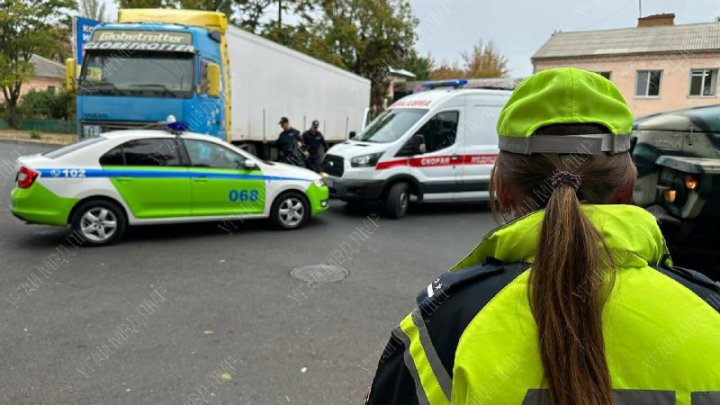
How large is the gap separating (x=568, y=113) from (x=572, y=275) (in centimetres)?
36

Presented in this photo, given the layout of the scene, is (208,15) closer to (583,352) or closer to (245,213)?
(245,213)

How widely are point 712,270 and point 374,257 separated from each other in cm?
378

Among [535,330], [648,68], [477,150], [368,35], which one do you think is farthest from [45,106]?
[535,330]

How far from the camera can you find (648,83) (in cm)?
3011

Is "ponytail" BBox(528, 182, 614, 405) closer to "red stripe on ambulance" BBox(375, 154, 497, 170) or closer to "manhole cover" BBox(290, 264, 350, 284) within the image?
"manhole cover" BBox(290, 264, 350, 284)

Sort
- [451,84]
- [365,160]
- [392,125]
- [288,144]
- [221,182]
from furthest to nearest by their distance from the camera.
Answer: [288,144], [451,84], [392,125], [365,160], [221,182]

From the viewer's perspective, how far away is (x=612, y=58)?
91.6 ft

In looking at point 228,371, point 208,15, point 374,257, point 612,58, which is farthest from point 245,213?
point 612,58

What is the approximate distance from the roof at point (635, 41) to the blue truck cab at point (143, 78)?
8.31m

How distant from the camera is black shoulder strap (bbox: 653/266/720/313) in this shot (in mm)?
1039

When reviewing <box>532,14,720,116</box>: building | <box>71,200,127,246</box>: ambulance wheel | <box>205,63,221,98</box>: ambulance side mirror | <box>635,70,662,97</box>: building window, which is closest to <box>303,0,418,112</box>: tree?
<box>532,14,720,116</box>: building

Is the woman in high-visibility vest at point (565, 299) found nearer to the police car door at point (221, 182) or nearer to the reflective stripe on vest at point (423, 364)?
the reflective stripe on vest at point (423, 364)

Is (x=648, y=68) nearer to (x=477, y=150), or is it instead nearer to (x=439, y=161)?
(x=477, y=150)

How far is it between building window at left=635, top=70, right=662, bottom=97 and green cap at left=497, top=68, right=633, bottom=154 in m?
31.2
